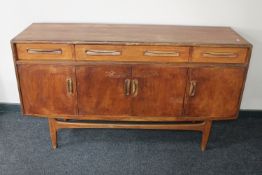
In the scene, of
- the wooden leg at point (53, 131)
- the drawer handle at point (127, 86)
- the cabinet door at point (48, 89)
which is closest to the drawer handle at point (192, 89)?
the drawer handle at point (127, 86)

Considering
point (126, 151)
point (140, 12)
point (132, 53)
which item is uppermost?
point (140, 12)

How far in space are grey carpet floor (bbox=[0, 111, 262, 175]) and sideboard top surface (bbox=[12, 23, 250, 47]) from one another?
0.81 m

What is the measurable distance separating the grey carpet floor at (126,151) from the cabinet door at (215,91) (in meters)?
0.36

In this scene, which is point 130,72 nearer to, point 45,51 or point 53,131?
point 45,51

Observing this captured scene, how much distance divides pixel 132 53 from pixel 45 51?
504 mm

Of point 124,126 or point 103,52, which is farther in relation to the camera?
point 124,126

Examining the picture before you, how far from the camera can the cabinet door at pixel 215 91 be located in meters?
1.67

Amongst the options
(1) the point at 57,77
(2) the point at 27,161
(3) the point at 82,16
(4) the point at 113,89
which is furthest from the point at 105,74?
(2) the point at 27,161

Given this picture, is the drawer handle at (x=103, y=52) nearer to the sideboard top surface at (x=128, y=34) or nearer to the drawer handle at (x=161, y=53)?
the sideboard top surface at (x=128, y=34)

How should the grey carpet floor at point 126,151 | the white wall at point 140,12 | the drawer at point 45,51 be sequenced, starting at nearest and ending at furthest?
the drawer at point 45,51, the grey carpet floor at point 126,151, the white wall at point 140,12

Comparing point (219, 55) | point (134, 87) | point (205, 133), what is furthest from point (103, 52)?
point (205, 133)

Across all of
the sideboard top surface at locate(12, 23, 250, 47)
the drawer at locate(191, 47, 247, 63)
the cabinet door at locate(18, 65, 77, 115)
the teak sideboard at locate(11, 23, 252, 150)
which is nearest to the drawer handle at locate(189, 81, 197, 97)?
the teak sideboard at locate(11, 23, 252, 150)

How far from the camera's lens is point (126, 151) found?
1.99 metres

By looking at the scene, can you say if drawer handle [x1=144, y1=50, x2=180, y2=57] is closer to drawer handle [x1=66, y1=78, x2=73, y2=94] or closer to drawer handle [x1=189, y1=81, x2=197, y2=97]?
drawer handle [x1=189, y1=81, x2=197, y2=97]
